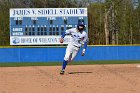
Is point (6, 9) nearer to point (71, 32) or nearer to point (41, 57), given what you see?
point (41, 57)

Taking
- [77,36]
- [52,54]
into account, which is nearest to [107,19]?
[52,54]

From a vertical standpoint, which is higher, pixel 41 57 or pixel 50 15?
pixel 50 15

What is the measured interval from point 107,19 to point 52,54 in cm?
1204

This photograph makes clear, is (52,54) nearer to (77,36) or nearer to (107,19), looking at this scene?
(107,19)

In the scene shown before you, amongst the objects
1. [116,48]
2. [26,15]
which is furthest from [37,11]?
[116,48]

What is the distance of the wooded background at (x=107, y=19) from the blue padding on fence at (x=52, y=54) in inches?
348

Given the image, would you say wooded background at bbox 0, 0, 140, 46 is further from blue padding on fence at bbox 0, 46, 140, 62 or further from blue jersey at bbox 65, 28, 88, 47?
blue jersey at bbox 65, 28, 88, 47

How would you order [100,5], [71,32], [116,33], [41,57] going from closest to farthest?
[71,32] < [41,57] < [116,33] < [100,5]

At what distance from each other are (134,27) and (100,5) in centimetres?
540

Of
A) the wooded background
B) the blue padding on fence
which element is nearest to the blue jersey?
the blue padding on fence

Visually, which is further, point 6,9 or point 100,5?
point 100,5

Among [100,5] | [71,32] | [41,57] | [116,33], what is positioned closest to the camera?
[71,32]

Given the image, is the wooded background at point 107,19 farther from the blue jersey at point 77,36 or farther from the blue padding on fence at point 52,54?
the blue jersey at point 77,36

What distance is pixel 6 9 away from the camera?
39.6 m
